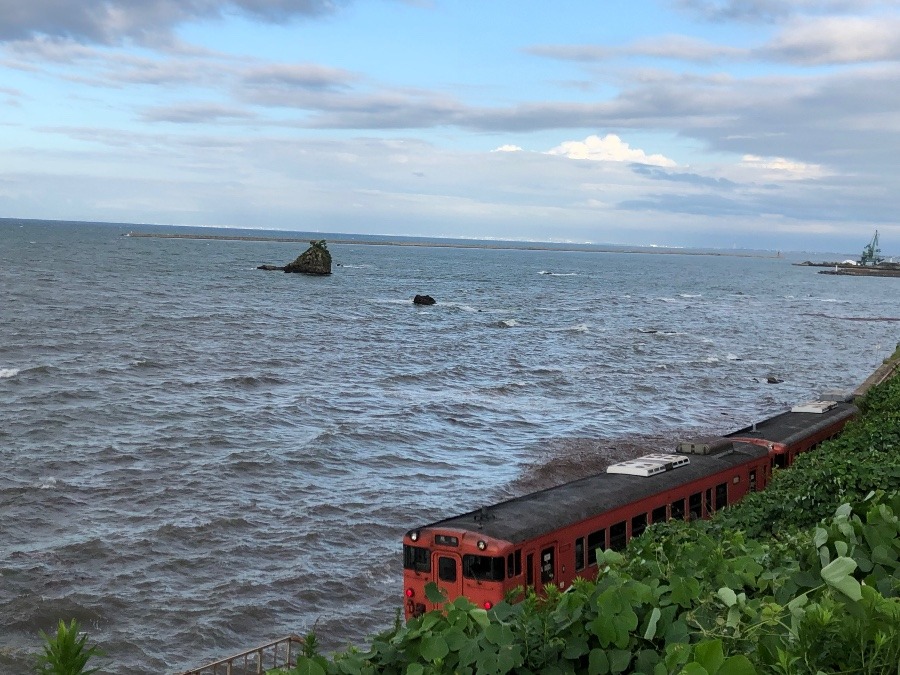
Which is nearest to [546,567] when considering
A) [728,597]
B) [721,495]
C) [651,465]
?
[651,465]

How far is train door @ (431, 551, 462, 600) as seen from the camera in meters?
14.5

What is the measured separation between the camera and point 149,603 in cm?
2011

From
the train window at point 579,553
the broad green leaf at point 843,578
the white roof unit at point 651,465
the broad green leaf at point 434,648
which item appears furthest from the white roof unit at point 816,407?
the broad green leaf at point 434,648

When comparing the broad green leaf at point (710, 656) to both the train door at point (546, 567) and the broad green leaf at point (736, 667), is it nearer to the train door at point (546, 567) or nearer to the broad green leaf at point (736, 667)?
the broad green leaf at point (736, 667)

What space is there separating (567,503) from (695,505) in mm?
4149

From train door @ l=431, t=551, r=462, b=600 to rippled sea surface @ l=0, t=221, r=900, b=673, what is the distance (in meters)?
4.73

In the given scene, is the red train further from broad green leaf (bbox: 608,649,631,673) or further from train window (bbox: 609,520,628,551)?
broad green leaf (bbox: 608,649,631,673)

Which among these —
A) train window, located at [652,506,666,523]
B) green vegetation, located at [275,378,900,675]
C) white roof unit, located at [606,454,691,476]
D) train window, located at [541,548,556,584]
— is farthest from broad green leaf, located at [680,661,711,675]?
white roof unit, located at [606,454,691,476]

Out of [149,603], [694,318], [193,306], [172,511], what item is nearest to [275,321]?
[193,306]

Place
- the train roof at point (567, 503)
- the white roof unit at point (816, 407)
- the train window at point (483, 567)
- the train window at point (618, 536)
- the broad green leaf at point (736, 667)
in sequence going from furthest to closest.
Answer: the white roof unit at point (816, 407)
the train window at point (618, 536)
the train roof at point (567, 503)
the train window at point (483, 567)
the broad green leaf at point (736, 667)

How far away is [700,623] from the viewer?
5.12 meters

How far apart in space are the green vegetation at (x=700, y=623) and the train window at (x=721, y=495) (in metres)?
13.0

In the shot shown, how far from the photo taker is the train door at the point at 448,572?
14.5 m

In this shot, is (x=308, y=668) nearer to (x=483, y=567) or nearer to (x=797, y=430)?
(x=483, y=567)
